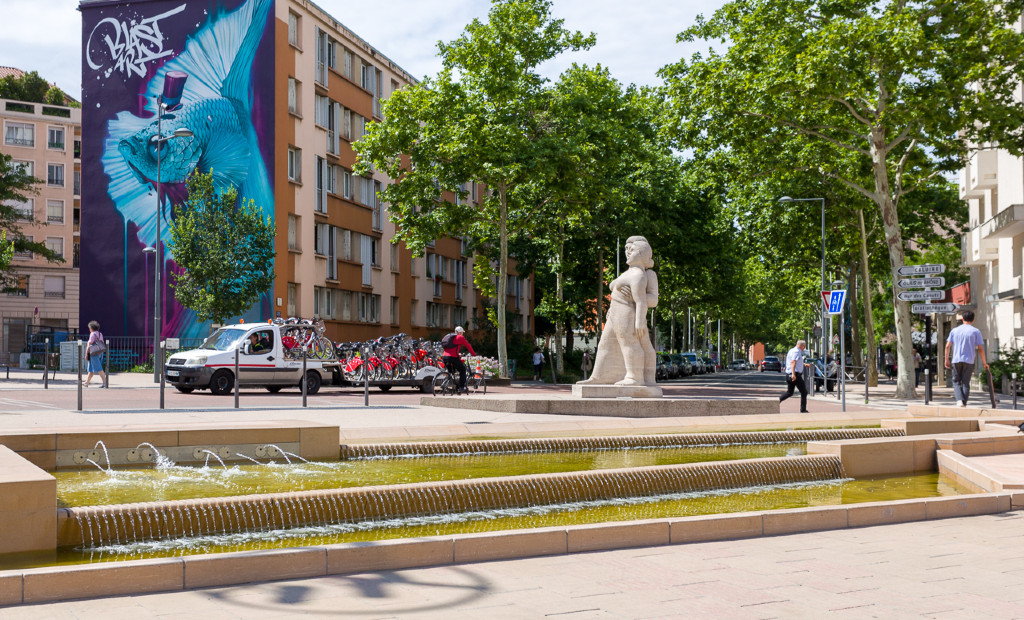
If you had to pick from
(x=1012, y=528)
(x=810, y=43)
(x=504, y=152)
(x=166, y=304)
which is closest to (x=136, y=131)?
(x=166, y=304)

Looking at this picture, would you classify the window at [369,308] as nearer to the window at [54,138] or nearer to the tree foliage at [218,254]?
the tree foliage at [218,254]

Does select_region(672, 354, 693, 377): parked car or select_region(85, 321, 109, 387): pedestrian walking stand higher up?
select_region(85, 321, 109, 387): pedestrian walking

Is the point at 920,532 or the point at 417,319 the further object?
the point at 417,319

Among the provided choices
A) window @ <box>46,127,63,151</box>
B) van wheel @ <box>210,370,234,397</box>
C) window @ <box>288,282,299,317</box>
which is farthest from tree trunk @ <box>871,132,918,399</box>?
window @ <box>46,127,63,151</box>

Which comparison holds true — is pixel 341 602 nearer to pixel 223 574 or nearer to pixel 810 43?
pixel 223 574

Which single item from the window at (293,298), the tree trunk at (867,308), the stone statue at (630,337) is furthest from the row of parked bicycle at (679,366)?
the stone statue at (630,337)

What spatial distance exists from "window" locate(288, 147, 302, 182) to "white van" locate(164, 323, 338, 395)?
15.7 metres

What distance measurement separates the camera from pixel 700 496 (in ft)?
31.4

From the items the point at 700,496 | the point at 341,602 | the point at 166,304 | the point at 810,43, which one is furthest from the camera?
the point at 166,304

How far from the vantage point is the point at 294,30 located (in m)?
41.2

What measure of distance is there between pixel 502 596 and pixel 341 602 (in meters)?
0.87

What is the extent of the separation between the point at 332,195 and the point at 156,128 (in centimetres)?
797

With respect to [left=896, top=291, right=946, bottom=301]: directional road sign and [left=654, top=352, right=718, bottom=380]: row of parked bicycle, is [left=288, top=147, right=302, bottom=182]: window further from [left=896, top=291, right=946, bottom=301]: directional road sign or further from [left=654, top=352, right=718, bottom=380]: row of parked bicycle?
[left=896, top=291, right=946, bottom=301]: directional road sign

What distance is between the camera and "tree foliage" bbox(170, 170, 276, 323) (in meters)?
35.0
